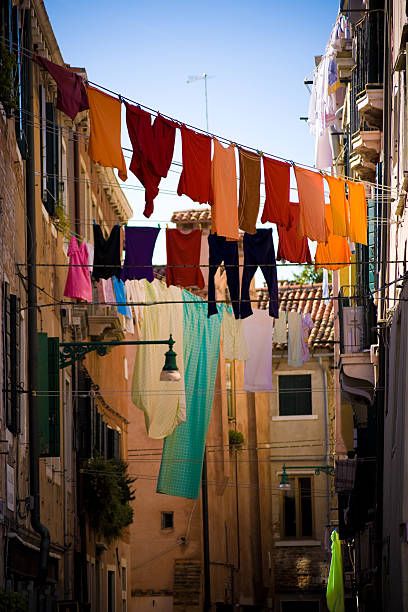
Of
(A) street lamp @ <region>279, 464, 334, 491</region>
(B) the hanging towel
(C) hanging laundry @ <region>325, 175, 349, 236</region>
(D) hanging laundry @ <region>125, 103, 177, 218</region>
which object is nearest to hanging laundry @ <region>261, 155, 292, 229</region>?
(C) hanging laundry @ <region>325, 175, 349, 236</region>

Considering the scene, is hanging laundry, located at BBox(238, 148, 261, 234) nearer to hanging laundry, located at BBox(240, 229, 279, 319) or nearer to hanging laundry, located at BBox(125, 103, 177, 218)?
hanging laundry, located at BBox(125, 103, 177, 218)

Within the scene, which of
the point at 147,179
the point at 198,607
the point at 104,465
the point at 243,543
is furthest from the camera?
Answer: the point at 243,543

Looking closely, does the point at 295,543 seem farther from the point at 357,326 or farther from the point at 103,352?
the point at 103,352

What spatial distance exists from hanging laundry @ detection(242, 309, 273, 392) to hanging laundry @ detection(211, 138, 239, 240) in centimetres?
1635

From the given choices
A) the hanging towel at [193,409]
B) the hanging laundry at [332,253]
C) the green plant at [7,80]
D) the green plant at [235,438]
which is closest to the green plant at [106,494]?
the hanging towel at [193,409]

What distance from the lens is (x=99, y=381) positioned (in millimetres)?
34781

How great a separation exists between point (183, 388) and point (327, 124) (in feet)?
22.7

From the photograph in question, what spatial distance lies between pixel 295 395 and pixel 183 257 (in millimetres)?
25766

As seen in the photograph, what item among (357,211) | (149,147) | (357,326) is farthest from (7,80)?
(357,326)

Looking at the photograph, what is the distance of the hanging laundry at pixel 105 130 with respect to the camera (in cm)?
1852

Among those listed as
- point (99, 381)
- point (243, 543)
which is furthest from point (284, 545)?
point (99, 381)

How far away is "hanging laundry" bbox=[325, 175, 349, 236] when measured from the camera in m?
21.8

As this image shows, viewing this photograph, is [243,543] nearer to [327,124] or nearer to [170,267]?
[327,124]

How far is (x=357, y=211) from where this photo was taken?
22234mm
